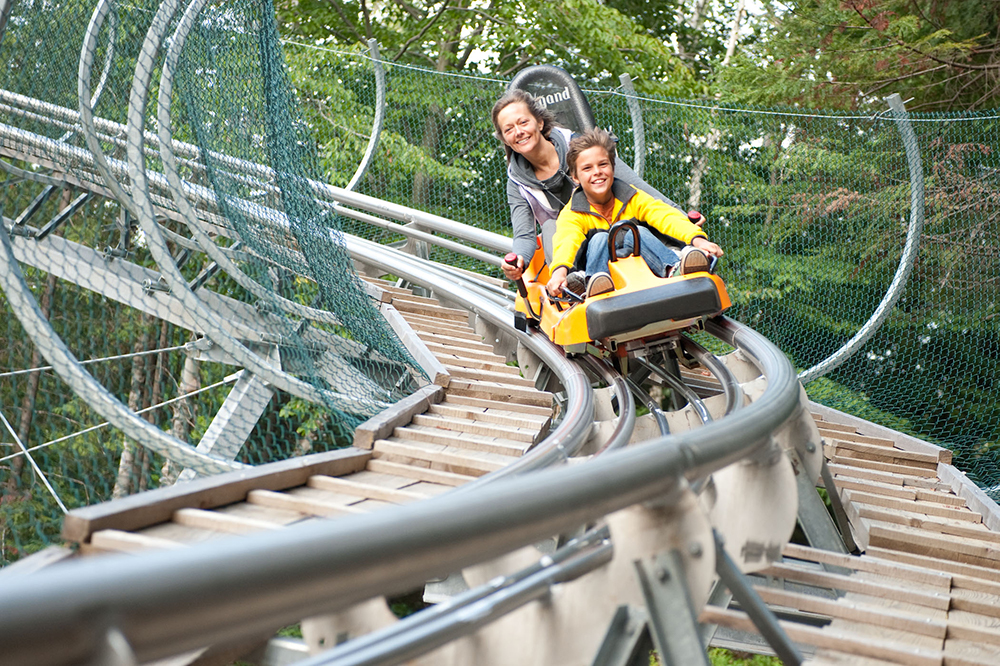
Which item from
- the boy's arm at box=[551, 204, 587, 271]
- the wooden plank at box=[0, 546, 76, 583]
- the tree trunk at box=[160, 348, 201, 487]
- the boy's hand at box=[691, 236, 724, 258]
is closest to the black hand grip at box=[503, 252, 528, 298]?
the boy's arm at box=[551, 204, 587, 271]

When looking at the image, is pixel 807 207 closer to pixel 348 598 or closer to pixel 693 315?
pixel 693 315

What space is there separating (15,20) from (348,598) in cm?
348

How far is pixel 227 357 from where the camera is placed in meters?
4.96

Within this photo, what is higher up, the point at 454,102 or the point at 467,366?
the point at 454,102

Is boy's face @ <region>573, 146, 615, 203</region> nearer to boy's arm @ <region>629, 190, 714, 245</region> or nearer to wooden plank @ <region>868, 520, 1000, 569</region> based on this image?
boy's arm @ <region>629, 190, 714, 245</region>

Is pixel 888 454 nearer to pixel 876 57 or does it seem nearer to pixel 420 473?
pixel 420 473

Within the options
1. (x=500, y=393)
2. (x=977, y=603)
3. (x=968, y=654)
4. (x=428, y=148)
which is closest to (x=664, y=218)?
(x=500, y=393)

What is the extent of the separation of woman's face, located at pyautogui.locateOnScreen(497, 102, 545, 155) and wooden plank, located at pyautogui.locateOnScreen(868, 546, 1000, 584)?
246 cm

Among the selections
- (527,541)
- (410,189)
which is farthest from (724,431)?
(410,189)

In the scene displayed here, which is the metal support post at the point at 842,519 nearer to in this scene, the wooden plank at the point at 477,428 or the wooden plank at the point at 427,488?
the wooden plank at the point at 477,428

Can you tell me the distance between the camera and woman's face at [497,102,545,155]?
14.4 feet

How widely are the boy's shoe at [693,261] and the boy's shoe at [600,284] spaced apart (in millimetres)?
297

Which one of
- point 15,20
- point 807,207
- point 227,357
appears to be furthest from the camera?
point 807,207

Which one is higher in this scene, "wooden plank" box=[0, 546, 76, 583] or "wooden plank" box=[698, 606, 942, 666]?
"wooden plank" box=[0, 546, 76, 583]
